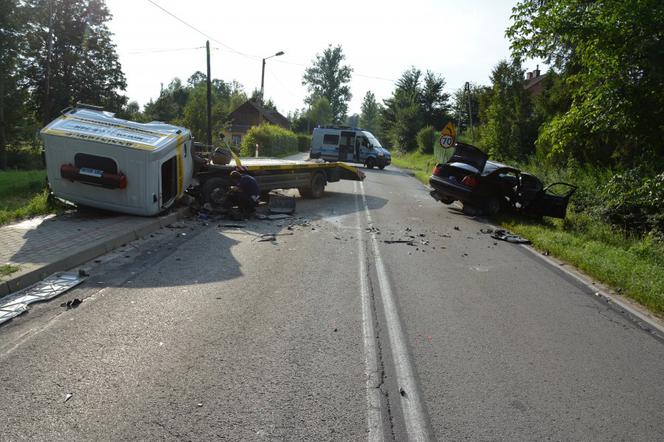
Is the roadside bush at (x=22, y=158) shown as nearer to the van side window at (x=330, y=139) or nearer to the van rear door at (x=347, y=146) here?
the van side window at (x=330, y=139)

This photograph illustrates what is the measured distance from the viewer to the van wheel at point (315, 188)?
15.6 meters

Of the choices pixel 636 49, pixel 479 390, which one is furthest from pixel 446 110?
pixel 479 390

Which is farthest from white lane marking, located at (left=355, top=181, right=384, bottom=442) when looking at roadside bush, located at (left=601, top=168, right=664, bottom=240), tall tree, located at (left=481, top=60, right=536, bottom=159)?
tall tree, located at (left=481, top=60, right=536, bottom=159)

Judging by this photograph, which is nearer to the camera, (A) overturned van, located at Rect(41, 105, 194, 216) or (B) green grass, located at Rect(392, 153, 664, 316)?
(B) green grass, located at Rect(392, 153, 664, 316)

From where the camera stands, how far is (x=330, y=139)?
104ft

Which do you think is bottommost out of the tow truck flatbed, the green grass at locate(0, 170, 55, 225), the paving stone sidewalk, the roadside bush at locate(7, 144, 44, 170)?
the roadside bush at locate(7, 144, 44, 170)

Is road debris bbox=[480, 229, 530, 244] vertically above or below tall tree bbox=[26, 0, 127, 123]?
below

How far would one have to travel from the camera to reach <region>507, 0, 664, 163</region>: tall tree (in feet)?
35.3

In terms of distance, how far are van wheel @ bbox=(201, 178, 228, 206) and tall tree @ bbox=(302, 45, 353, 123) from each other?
89.6 m

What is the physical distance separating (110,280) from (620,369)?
565cm

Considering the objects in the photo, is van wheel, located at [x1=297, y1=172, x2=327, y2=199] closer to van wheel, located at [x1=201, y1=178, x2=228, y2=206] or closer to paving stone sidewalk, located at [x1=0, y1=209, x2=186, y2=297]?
van wheel, located at [x1=201, y1=178, x2=228, y2=206]

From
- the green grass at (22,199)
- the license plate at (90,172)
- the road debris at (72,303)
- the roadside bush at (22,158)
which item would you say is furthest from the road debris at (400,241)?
the roadside bush at (22,158)

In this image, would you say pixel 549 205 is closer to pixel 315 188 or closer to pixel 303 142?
pixel 315 188

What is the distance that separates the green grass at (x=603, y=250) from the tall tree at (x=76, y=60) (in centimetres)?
4430
